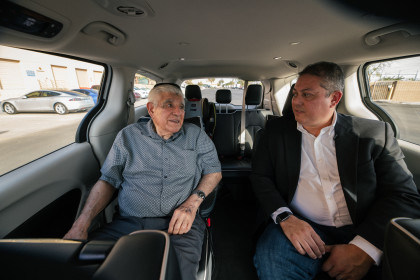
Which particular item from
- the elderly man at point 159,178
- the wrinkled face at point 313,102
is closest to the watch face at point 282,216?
the elderly man at point 159,178

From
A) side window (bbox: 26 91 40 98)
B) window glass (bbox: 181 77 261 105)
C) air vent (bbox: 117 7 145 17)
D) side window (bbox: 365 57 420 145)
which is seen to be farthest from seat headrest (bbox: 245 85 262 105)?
side window (bbox: 26 91 40 98)

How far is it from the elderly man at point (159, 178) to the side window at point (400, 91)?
2.24 meters

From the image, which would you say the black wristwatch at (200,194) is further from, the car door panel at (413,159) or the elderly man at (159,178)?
the car door panel at (413,159)

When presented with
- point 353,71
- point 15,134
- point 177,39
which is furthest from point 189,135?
point 353,71

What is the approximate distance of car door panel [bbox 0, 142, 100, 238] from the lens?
105 cm

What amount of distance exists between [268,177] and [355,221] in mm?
586

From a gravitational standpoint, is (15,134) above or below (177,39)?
below

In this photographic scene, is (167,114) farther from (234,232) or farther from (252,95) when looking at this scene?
(252,95)

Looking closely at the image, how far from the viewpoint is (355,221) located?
111 cm

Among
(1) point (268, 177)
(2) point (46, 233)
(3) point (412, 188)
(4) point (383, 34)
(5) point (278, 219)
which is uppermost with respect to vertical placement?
(4) point (383, 34)

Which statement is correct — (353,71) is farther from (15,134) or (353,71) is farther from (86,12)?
(15,134)

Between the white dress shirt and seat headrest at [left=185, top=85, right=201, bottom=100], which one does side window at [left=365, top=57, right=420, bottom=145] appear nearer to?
the white dress shirt

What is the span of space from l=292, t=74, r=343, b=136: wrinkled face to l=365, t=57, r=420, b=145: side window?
1.37 meters

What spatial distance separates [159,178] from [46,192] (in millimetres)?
802
